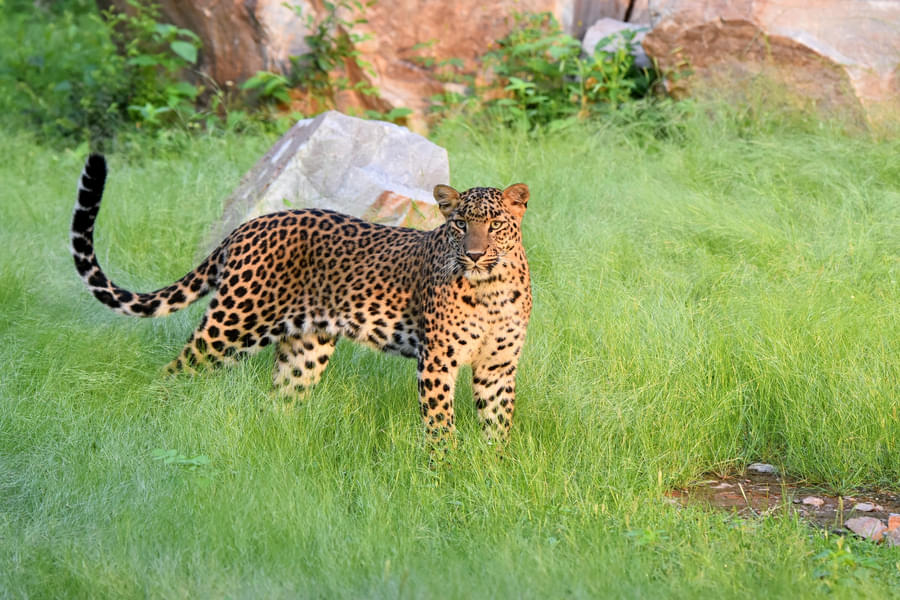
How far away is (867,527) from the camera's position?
476 centimetres

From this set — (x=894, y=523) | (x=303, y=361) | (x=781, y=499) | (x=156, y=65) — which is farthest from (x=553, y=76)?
(x=894, y=523)

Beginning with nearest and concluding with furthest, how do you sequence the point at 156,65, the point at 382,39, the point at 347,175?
the point at 347,175, the point at 382,39, the point at 156,65

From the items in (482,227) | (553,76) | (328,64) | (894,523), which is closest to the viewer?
(894,523)

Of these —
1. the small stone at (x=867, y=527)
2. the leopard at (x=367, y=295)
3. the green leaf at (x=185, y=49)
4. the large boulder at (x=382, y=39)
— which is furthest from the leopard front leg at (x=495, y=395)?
the green leaf at (x=185, y=49)

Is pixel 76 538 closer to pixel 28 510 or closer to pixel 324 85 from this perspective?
pixel 28 510

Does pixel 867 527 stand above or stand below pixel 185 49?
above

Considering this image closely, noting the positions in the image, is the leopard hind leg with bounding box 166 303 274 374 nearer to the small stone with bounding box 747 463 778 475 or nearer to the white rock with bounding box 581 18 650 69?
the small stone with bounding box 747 463 778 475

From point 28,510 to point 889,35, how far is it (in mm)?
8814

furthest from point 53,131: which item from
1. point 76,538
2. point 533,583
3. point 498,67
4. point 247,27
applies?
point 533,583

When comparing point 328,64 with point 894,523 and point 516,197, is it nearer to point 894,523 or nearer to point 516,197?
point 516,197

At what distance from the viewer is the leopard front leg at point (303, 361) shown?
6.19m

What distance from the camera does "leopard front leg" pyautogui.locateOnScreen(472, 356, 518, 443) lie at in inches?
220

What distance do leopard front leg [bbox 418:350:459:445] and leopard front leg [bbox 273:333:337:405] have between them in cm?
96

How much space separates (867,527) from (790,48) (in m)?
6.63
